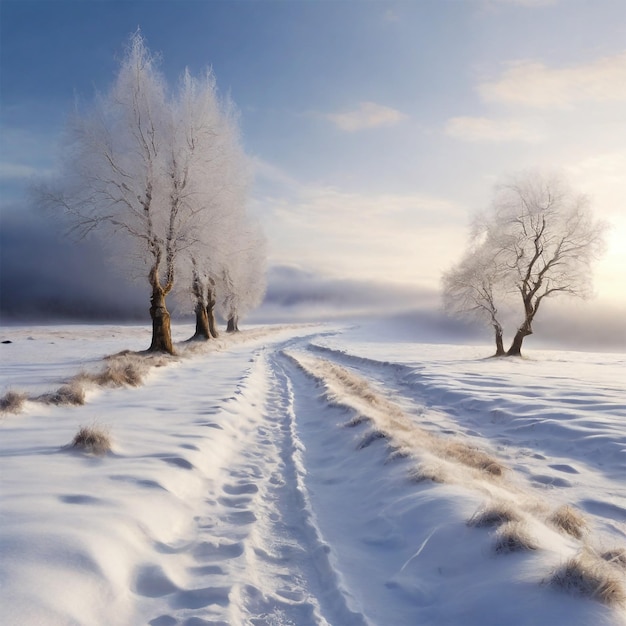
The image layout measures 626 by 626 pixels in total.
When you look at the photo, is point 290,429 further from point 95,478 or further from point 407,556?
point 407,556

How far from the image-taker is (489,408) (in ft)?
34.3

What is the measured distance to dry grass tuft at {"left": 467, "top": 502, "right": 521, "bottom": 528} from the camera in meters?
3.70

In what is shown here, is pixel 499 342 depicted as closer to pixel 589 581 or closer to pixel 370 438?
pixel 370 438

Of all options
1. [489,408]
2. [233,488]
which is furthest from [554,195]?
[233,488]

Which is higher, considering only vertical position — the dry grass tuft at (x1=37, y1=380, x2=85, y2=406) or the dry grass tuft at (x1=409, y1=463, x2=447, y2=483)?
the dry grass tuft at (x1=37, y1=380, x2=85, y2=406)

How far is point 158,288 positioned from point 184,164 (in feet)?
17.8

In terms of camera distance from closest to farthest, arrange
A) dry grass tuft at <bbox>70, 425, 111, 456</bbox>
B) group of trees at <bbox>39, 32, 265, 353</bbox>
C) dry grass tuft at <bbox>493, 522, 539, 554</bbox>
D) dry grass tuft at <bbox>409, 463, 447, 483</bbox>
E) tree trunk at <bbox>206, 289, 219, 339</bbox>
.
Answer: dry grass tuft at <bbox>493, 522, 539, 554</bbox> → dry grass tuft at <bbox>409, 463, 447, 483</bbox> → dry grass tuft at <bbox>70, 425, 111, 456</bbox> → group of trees at <bbox>39, 32, 265, 353</bbox> → tree trunk at <bbox>206, 289, 219, 339</bbox>

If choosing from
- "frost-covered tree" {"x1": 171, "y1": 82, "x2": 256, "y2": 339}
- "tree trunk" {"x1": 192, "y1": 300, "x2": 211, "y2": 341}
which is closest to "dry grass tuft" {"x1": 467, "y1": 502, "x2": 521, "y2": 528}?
"frost-covered tree" {"x1": 171, "y1": 82, "x2": 256, "y2": 339}

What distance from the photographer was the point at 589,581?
8.93 feet

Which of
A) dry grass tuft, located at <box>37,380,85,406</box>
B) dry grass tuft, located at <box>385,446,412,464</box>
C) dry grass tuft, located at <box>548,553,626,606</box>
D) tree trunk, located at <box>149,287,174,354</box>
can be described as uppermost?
tree trunk, located at <box>149,287,174,354</box>

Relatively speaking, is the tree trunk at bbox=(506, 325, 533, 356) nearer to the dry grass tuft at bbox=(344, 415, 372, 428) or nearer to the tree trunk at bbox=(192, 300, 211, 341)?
the tree trunk at bbox=(192, 300, 211, 341)

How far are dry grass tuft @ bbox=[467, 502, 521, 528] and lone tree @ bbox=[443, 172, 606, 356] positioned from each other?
2707 centimetres

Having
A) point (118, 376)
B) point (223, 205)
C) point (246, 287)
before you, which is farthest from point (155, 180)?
point (246, 287)

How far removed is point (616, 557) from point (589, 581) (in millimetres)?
937
